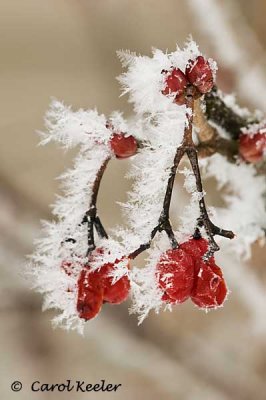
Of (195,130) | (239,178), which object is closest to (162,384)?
(239,178)

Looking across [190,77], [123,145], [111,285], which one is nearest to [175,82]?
[190,77]

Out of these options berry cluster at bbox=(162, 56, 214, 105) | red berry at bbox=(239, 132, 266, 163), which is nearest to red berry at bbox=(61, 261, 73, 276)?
berry cluster at bbox=(162, 56, 214, 105)

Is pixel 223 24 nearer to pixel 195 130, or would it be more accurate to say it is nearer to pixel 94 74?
pixel 94 74

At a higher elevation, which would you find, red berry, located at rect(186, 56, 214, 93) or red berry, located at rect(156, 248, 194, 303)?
red berry, located at rect(186, 56, 214, 93)

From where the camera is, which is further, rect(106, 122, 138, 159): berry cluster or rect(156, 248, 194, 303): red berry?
rect(106, 122, 138, 159): berry cluster

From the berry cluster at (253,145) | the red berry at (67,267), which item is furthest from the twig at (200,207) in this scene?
the berry cluster at (253,145)

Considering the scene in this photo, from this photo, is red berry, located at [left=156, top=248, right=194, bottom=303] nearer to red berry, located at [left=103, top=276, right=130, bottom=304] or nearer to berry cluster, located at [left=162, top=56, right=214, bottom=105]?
red berry, located at [left=103, top=276, right=130, bottom=304]

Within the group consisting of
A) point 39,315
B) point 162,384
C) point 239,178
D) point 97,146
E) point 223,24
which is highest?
point 223,24

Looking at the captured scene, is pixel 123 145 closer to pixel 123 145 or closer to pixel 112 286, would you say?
pixel 123 145
